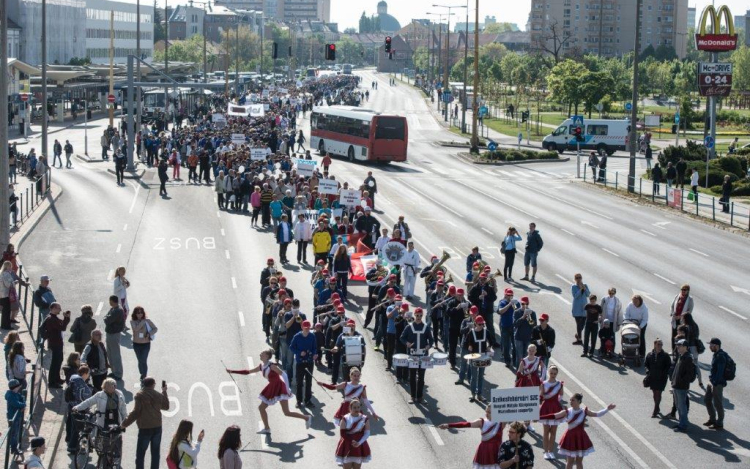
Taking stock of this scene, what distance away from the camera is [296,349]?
67.4ft

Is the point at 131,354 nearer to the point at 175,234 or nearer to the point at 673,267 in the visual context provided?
the point at 175,234

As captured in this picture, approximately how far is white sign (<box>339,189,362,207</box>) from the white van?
40.8 meters

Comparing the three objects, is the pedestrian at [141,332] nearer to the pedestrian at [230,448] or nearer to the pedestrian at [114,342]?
the pedestrian at [114,342]

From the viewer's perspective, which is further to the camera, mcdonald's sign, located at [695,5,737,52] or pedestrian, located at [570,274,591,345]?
mcdonald's sign, located at [695,5,737,52]

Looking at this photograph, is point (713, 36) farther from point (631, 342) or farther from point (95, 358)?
point (95, 358)

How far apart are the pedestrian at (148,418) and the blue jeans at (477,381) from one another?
21.3 ft

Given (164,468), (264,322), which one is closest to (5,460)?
(164,468)

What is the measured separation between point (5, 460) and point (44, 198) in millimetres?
32350

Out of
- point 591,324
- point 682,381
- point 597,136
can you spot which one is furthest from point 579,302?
point 597,136

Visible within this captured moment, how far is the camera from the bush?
70.9 m

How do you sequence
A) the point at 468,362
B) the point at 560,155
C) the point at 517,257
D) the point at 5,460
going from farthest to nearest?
the point at 560,155 < the point at 517,257 < the point at 468,362 < the point at 5,460

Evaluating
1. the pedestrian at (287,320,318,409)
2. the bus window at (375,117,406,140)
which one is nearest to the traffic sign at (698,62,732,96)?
the bus window at (375,117,406,140)

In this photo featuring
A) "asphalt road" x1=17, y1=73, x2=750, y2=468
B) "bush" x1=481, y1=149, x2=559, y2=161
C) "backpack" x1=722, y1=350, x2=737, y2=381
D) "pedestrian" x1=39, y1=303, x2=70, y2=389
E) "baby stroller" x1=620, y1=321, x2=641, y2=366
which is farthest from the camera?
"bush" x1=481, y1=149, x2=559, y2=161

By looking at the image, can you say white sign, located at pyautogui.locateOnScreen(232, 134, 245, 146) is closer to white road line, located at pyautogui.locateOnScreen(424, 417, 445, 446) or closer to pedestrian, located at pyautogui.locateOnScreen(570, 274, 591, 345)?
pedestrian, located at pyautogui.locateOnScreen(570, 274, 591, 345)
